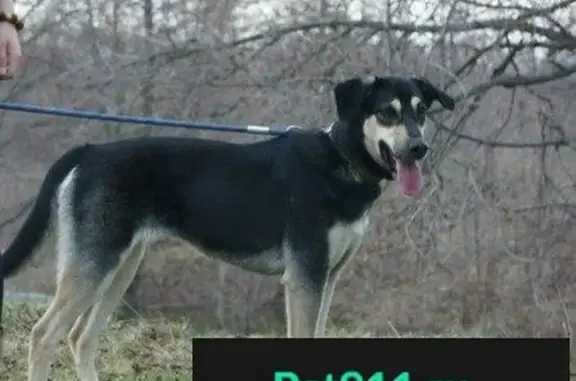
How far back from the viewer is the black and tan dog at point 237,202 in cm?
568

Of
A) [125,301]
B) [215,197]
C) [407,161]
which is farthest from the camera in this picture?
[125,301]

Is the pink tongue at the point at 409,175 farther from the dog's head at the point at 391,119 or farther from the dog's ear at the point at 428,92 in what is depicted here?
the dog's ear at the point at 428,92

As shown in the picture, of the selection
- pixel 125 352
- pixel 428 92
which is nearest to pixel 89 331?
pixel 125 352

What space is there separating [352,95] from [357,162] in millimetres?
348

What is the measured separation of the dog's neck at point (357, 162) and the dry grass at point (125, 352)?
5.75 feet

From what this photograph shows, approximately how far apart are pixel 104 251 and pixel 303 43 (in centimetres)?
557

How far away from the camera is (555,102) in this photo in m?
11.1

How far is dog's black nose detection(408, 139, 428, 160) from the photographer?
539 cm

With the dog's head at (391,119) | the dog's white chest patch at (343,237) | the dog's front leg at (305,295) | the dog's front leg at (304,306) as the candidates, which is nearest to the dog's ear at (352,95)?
the dog's head at (391,119)

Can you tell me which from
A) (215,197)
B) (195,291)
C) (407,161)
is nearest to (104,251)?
(215,197)

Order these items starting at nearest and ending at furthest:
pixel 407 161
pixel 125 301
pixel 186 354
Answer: pixel 407 161, pixel 186 354, pixel 125 301

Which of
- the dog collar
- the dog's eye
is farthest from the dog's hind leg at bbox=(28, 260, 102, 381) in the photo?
the dog's eye

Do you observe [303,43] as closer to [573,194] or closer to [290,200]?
[573,194]

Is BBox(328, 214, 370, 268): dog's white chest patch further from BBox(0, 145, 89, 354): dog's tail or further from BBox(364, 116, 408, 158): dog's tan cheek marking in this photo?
BBox(0, 145, 89, 354): dog's tail
